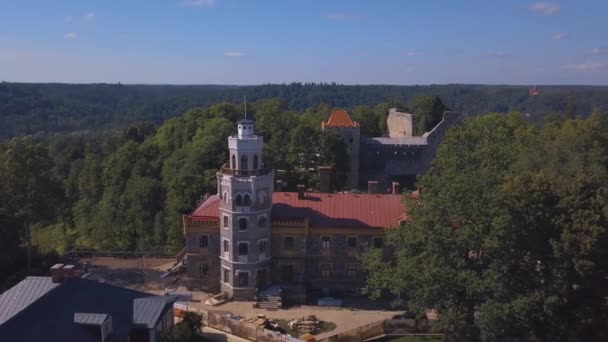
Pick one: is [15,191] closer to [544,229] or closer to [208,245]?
[208,245]

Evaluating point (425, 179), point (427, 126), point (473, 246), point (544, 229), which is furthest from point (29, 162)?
→ point (427, 126)

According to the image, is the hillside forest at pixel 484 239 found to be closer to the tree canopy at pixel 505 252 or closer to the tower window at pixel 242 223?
the tree canopy at pixel 505 252

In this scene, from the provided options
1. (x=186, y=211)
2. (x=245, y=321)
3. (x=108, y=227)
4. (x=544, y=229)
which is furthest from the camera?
(x=108, y=227)

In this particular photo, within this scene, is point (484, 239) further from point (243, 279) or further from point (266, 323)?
point (243, 279)

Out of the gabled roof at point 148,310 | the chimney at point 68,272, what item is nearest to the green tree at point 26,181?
the chimney at point 68,272

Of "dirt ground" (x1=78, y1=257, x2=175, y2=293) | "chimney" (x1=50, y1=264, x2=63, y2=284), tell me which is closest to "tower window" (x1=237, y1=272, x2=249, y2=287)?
"dirt ground" (x1=78, y1=257, x2=175, y2=293)

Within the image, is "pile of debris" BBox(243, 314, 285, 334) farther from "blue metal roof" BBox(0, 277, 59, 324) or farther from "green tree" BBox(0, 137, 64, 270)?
"green tree" BBox(0, 137, 64, 270)
